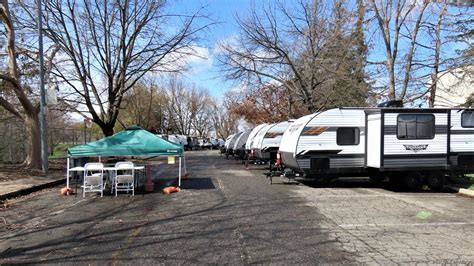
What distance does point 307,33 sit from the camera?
24.7m

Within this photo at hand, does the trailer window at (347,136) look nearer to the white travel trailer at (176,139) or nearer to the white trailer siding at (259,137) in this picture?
the white trailer siding at (259,137)

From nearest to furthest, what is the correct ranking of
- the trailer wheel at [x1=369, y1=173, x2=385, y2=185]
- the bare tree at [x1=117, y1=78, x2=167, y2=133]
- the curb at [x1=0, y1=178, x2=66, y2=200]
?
the curb at [x1=0, y1=178, x2=66, y2=200]
the trailer wheel at [x1=369, y1=173, x2=385, y2=185]
the bare tree at [x1=117, y1=78, x2=167, y2=133]

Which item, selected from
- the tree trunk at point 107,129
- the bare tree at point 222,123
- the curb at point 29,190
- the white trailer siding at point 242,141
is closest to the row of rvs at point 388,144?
the curb at point 29,190

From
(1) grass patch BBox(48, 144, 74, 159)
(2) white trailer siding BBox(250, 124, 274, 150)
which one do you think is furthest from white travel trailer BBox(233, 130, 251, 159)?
(1) grass patch BBox(48, 144, 74, 159)

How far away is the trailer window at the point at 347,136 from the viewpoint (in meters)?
13.8

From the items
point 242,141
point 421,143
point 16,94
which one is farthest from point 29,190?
point 242,141

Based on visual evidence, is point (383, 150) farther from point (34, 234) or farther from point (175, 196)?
point (34, 234)

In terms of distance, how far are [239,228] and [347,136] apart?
24.2 ft

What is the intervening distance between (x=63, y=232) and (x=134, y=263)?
8.52 feet

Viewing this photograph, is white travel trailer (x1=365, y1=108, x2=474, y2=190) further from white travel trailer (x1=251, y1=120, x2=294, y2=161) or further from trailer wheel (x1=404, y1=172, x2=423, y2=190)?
white travel trailer (x1=251, y1=120, x2=294, y2=161)

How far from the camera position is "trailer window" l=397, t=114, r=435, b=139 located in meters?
13.2

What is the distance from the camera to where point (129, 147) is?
12844 millimetres

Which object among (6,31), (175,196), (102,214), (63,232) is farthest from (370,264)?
(6,31)

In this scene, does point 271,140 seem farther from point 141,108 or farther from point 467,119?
point 141,108
